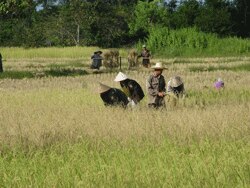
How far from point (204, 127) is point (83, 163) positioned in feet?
7.64

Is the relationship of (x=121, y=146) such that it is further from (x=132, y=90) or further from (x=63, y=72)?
(x=63, y=72)

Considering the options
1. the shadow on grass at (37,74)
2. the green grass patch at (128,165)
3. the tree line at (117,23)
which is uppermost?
the tree line at (117,23)

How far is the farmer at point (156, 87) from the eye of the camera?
982cm

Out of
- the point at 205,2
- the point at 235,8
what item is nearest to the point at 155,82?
the point at 205,2

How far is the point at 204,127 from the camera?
23.6ft

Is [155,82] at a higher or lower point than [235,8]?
lower

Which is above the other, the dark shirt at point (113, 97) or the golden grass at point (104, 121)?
the dark shirt at point (113, 97)

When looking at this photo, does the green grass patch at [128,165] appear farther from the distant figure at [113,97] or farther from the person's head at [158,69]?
the person's head at [158,69]

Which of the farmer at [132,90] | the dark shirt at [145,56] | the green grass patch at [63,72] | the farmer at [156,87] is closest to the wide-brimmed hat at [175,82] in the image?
the farmer at [156,87]

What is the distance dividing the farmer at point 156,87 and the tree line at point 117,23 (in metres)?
37.1

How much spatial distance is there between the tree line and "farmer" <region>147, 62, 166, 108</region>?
122ft

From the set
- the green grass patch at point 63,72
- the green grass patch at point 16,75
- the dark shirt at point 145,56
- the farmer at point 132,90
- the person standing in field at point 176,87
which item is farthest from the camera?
the dark shirt at point 145,56

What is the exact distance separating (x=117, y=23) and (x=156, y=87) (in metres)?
46.5

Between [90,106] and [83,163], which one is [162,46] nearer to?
[90,106]
